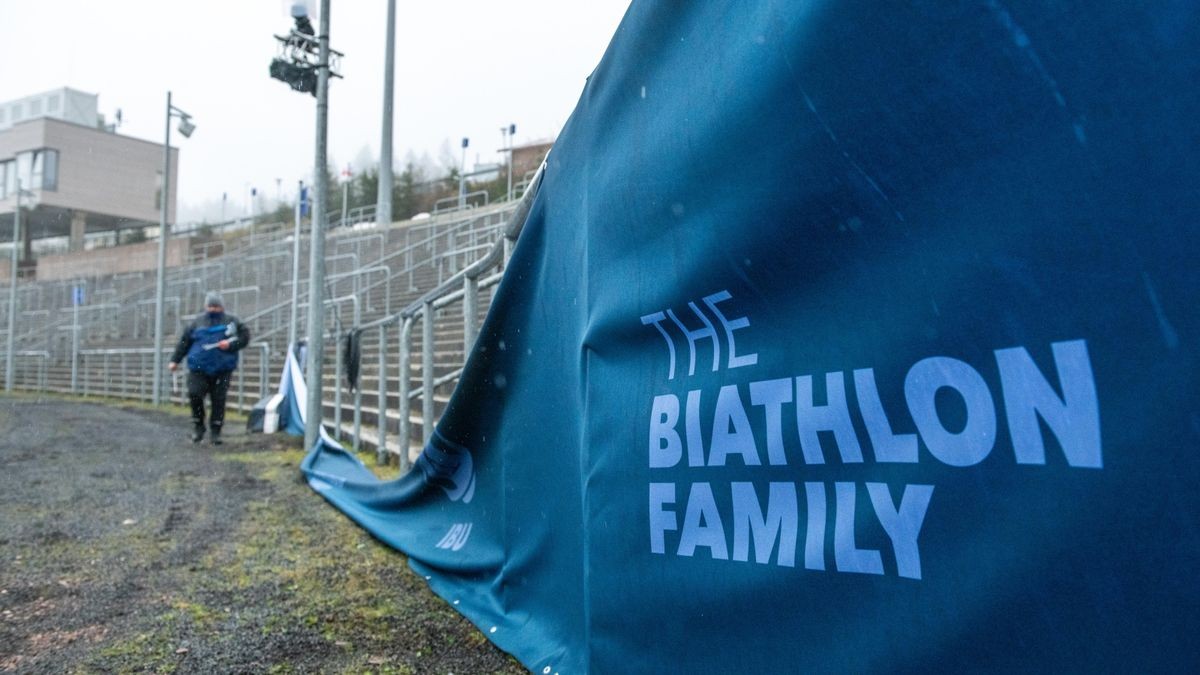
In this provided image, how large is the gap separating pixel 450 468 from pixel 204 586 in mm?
1002

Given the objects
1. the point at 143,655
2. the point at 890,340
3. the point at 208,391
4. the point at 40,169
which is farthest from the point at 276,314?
the point at 40,169

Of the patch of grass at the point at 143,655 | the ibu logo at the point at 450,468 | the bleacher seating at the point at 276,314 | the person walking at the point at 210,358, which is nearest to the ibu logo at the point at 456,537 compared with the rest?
the ibu logo at the point at 450,468

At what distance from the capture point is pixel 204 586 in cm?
332

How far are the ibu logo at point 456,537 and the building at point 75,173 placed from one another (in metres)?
41.2

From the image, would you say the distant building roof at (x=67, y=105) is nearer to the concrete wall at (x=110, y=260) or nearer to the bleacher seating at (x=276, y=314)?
the concrete wall at (x=110, y=260)

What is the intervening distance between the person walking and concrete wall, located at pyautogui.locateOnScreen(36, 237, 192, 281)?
29535 mm

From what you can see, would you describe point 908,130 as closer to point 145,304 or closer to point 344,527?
point 344,527

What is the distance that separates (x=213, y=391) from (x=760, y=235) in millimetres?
8377

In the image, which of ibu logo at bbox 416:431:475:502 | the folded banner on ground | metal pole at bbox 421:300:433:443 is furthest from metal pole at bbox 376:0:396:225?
the folded banner on ground

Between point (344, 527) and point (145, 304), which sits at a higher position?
point (145, 304)

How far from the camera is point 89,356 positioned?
21516 mm

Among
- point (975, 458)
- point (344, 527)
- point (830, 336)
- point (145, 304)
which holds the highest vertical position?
point (145, 304)

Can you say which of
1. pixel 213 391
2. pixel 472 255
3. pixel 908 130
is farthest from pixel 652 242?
pixel 472 255

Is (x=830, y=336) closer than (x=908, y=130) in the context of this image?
No
